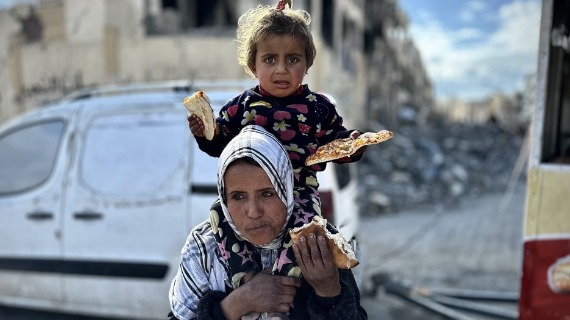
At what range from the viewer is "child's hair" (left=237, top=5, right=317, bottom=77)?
55.3 inches

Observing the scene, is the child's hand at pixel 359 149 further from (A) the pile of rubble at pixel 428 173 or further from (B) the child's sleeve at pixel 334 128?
(A) the pile of rubble at pixel 428 173

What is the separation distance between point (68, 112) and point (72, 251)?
1.05m

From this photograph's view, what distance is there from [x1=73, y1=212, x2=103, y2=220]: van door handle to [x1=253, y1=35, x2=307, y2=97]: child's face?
236 cm

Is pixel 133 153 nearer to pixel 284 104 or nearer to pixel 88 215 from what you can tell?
pixel 88 215

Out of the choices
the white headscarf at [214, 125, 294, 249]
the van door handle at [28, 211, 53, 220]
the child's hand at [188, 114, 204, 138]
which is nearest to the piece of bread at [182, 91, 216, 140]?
the child's hand at [188, 114, 204, 138]

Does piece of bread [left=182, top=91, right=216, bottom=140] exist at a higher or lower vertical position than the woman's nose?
higher

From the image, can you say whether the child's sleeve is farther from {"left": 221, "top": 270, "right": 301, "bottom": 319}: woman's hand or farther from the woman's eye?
{"left": 221, "top": 270, "right": 301, "bottom": 319}: woman's hand

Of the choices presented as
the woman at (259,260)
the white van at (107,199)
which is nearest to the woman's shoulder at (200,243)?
the woman at (259,260)

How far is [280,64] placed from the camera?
1409 mm

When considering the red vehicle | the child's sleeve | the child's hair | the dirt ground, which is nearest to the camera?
the child's hair

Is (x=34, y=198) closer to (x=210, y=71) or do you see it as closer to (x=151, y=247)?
(x=151, y=247)

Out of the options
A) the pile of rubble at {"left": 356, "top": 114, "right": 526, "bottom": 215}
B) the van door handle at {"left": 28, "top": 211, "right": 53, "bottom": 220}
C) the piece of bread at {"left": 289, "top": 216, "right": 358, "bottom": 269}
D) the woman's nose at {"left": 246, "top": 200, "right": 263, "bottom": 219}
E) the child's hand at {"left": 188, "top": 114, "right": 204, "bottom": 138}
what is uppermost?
the child's hand at {"left": 188, "top": 114, "right": 204, "bottom": 138}

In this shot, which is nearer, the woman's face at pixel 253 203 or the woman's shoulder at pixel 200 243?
the woman's face at pixel 253 203

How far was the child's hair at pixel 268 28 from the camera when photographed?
1405 mm
